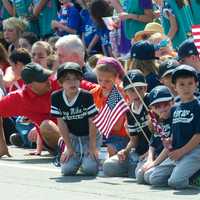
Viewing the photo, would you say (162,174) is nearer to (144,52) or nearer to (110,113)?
(110,113)

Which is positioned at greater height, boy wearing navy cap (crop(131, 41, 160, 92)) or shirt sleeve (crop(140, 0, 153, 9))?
shirt sleeve (crop(140, 0, 153, 9))

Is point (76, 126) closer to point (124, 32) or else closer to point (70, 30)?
point (124, 32)

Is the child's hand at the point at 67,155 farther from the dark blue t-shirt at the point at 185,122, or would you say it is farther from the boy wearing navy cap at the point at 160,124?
the dark blue t-shirt at the point at 185,122

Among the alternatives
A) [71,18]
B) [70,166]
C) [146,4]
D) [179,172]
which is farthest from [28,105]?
[71,18]

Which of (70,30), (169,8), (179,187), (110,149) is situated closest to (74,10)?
(70,30)

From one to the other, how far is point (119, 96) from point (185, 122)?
149cm

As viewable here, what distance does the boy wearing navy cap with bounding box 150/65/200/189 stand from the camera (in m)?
9.03

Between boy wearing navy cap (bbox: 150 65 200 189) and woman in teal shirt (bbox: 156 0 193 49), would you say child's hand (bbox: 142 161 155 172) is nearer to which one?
boy wearing navy cap (bbox: 150 65 200 189)

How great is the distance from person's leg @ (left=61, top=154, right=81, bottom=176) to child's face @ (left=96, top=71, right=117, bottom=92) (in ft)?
3.29

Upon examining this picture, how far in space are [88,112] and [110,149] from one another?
0.57 m

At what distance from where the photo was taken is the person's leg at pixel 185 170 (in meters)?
8.98

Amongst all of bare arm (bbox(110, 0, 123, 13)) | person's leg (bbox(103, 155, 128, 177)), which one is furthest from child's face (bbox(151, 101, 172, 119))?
bare arm (bbox(110, 0, 123, 13))

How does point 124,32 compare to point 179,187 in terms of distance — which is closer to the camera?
point 179,187

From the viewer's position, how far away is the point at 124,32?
1404 centimetres
